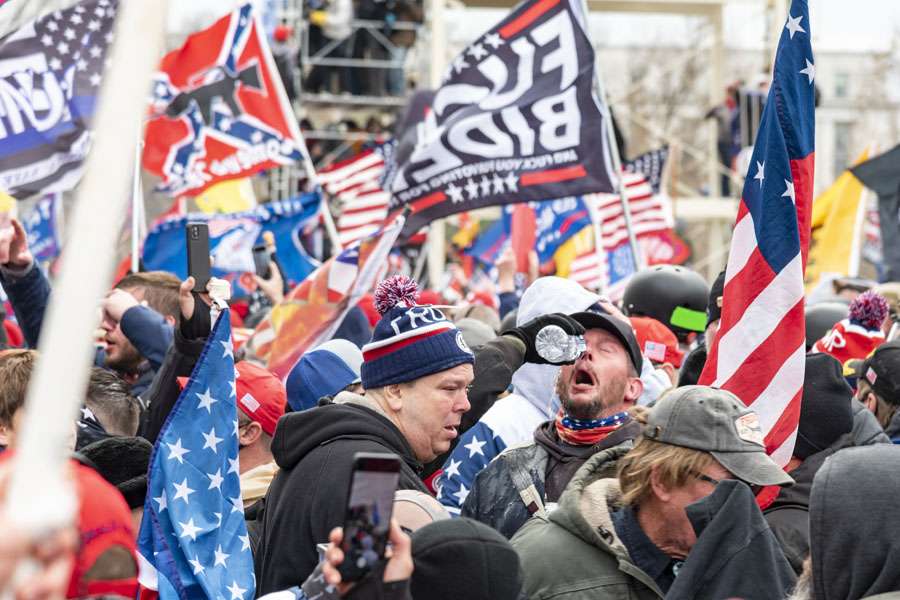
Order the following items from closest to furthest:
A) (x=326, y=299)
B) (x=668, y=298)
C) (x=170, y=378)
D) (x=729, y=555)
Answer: (x=729, y=555), (x=170, y=378), (x=326, y=299), (x=668, y=298)

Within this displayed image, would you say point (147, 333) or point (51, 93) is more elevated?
point (51, 93)

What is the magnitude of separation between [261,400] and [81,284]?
3873 mm

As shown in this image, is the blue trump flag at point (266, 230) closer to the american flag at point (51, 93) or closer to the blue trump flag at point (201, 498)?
the american flag at point (51, 93)

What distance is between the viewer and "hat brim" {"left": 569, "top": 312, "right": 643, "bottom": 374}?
4965mm

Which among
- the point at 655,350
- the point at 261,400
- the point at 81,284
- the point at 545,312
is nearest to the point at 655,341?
the point at 655,350

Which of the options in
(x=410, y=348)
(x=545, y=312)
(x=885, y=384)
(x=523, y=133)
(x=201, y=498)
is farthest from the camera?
(x=523, y=133)

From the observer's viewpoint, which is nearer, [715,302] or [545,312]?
[545,312]

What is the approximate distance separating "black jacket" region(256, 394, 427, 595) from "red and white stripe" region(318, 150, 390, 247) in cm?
951

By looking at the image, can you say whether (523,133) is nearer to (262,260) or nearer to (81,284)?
(262,260)

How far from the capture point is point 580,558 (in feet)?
11.3

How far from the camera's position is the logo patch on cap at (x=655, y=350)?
6504 mm

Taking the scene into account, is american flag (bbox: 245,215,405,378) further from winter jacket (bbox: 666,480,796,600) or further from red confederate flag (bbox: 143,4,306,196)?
red confederate flag (bbox: 143,4,306,196)

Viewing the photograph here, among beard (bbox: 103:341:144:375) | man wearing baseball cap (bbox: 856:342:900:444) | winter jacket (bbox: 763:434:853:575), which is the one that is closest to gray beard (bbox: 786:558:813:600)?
winter jacket (bbox: 763:434:853:575)

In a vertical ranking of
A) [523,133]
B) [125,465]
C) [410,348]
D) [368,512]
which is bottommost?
[125,465]
